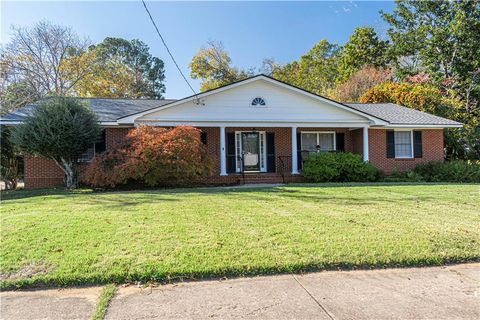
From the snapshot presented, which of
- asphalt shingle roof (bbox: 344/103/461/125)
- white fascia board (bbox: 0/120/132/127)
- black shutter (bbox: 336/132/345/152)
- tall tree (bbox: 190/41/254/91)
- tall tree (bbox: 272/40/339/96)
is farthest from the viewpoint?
tall tree (bbox: 190/41/254/91)

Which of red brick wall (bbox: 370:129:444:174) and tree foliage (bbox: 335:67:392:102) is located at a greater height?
tree foliage (bbox: 335:67:392:102)

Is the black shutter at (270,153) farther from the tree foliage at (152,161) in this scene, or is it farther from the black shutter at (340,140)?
the tree foliage at (152,161)

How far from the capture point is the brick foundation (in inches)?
533

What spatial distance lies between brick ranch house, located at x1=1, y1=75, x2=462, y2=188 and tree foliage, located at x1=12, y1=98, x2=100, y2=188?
128 centimetres

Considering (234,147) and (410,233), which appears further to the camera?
(234,147)

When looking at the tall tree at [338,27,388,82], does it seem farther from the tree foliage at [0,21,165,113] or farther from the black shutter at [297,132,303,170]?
the tree foliage at [0,21,165,113]

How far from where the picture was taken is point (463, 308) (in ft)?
10.1

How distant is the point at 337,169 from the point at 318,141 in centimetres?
334

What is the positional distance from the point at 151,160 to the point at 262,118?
6.13m

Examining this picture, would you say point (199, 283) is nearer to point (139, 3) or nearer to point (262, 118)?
point (139, 3)

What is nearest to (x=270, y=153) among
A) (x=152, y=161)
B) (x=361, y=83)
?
(x=152, y=161)

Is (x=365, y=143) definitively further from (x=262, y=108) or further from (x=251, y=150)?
(x=251, y=150)

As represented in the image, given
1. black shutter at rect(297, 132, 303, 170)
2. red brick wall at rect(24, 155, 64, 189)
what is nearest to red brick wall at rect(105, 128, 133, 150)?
red brick wall at rect(24, 155, 64, 189)

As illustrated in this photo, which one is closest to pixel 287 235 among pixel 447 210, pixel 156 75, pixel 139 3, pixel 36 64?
pixel 447 210
